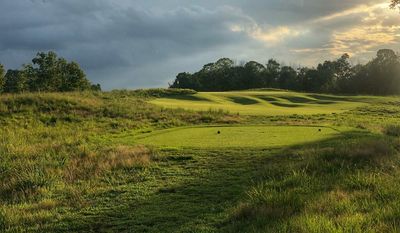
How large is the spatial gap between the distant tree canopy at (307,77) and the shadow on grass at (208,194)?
7695 centimetres

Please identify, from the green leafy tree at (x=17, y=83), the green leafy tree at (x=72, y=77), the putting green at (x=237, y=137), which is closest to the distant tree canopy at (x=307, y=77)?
the green leafy tree at (x=72, y=77)

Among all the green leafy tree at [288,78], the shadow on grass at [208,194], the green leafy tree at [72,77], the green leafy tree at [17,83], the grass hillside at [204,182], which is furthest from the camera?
the green leafy tree at [288,78]

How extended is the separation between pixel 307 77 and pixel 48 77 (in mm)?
56018

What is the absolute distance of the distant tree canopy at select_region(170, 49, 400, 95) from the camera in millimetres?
83812

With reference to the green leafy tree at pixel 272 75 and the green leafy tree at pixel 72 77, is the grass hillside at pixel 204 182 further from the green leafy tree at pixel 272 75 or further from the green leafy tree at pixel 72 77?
the green leafy tree at pixel 272 75

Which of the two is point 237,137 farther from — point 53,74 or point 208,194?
point 53,74

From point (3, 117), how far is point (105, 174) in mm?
15221

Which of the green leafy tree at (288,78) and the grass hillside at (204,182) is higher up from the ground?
the green leafy tree at (288,78)

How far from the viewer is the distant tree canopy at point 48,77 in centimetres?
6081

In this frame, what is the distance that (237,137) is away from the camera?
53.2 feet

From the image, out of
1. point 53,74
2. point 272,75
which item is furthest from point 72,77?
point 272,75

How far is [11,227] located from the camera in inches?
279

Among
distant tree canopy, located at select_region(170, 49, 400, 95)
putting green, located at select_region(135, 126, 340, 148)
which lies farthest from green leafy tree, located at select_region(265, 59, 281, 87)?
putting green, located at select_region(135, 126, 340, 148)

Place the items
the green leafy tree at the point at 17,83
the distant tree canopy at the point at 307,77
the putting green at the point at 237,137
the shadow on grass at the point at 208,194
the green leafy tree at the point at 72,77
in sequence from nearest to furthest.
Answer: the shadow on grass at the point at 208,194
the putting green at the point at 237,137
the green leafy tree at the point at 17,83
the green leafy tree at the point at 72,77
the distant tree canopy at the point at 307,77
